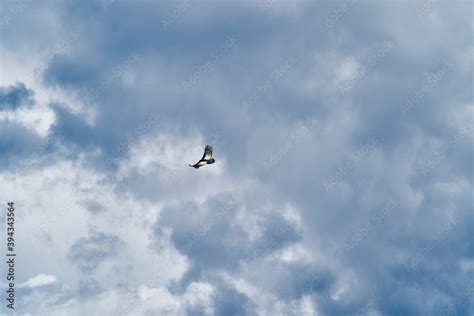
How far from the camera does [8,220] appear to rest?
132000mm

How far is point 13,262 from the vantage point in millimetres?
131000

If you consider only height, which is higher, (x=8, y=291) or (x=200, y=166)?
(x=200, y=166)

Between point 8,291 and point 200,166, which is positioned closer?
point 200,166

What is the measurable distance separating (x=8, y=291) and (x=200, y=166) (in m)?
55.1

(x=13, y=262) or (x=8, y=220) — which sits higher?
(x=8, y=220)

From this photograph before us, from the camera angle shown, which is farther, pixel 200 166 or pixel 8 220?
pixel 8 220

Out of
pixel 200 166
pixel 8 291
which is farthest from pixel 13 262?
pixel 200 166

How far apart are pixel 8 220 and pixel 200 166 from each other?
49774mm

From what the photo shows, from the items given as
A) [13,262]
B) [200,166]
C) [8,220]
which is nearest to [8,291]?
[13,262]

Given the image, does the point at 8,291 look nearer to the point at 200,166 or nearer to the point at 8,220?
A: the point at 8,220

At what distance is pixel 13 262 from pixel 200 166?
169 feet

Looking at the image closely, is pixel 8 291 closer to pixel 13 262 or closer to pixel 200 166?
pixel 13 262

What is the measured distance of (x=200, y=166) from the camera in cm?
11944

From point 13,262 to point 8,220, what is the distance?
9.95 metres
